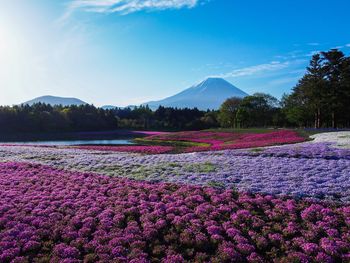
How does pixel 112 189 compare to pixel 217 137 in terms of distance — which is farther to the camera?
pixel 217 137

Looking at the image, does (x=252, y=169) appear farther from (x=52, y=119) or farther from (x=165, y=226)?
(x=52, y=119)

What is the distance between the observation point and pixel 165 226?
11.9 meters

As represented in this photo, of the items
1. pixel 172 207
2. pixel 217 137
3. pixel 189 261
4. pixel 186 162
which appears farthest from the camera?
pixel 217 137

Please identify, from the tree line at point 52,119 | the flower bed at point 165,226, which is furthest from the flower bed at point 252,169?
the tree line at point 52,119

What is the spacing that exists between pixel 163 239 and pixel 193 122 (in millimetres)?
127414

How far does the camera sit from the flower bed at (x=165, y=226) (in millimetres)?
9758

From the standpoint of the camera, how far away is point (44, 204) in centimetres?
1434

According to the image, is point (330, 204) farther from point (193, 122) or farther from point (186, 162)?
point (193, 122)

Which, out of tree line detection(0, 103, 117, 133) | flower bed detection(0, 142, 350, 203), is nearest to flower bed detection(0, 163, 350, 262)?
flower bed detection(0, 142, 350, 203)

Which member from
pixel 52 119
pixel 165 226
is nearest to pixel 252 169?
pixel 165 226

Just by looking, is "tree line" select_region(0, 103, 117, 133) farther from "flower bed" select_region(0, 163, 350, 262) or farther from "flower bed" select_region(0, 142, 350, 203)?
"flower bed" select_region(0, 163, 350, 262)

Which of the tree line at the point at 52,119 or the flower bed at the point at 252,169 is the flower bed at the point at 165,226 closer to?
the flower bed at the point at 252,169

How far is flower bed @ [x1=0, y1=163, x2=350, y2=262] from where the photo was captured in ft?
32.0

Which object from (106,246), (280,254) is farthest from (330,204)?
(106,246)
